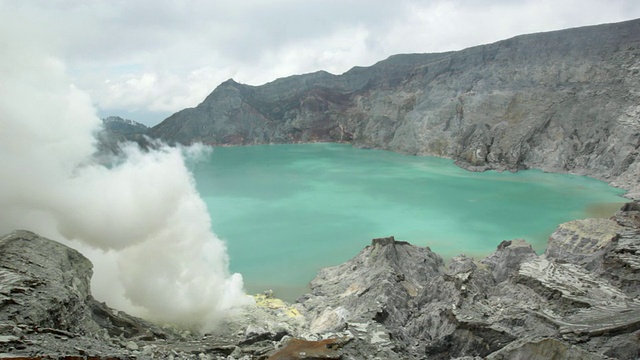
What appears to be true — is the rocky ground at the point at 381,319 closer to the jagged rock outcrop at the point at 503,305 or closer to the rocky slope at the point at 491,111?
the jagged rock outcrop at the point at 503,305

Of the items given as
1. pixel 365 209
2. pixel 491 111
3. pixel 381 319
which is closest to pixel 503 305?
pixel 381 319

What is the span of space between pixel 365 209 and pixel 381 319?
1700 cm

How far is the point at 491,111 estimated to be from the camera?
4872cm

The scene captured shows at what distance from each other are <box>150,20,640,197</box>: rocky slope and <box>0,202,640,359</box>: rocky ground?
25.5 m

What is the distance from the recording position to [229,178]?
3956cm

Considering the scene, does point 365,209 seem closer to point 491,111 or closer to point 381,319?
point 381,319

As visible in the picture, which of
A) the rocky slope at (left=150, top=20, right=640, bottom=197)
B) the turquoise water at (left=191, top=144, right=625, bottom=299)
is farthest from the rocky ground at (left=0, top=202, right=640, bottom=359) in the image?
the rocky slope at (left=150, top=20, right=640, bottom=197)

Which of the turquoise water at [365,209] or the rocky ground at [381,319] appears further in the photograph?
the turquoise water at [365,209]

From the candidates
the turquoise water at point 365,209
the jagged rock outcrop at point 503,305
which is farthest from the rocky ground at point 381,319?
the turquoise water at point 365,209

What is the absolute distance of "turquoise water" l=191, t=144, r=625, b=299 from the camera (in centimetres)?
1812

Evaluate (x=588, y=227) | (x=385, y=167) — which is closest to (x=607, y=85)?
(x=385, y=167)

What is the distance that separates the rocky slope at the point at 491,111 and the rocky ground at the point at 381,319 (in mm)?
25463

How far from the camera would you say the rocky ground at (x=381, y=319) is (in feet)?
19.2

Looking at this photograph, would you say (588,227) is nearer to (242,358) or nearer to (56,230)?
(242,358)
